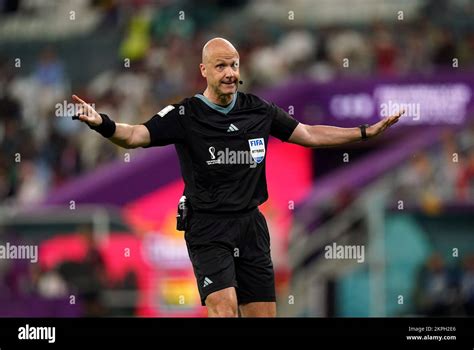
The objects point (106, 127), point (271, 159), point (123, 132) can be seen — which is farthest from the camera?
point (271, 159)

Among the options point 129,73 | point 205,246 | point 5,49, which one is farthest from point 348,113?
point 205,246

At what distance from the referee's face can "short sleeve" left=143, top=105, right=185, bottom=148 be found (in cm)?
38

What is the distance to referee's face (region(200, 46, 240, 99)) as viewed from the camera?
11086 millimetres

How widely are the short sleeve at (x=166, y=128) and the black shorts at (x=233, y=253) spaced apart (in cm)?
60

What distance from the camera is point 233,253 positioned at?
11.2 meters

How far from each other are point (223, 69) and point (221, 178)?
808 mm

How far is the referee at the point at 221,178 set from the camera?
11.1 metres
